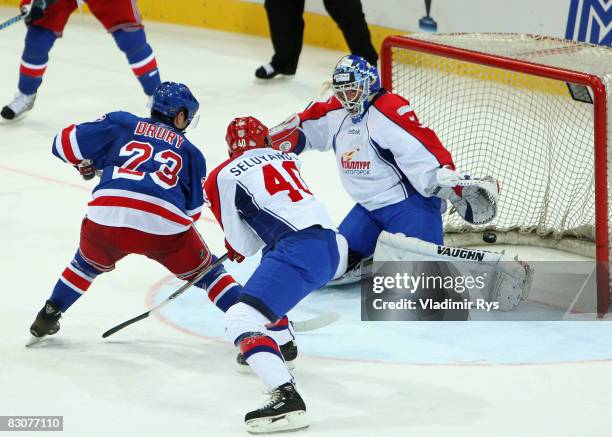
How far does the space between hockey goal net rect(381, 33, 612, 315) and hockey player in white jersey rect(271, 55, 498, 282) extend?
465 mm

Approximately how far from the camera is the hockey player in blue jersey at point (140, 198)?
12.2 feet

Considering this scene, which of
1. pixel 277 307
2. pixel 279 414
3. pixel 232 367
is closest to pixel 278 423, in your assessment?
pixel 279 414

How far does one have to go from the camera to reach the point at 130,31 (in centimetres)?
668

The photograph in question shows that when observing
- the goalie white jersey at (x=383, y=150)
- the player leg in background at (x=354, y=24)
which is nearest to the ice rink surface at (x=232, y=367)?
the goalie white jersey at (x=383, y=150)

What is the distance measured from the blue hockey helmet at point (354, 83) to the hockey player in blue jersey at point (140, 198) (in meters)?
0.64

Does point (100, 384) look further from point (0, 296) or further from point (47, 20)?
point (47, 20)

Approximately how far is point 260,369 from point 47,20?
3.88m

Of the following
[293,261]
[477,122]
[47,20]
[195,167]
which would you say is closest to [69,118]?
[47,20]

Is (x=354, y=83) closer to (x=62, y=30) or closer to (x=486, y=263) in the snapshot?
(x=486, y=263)

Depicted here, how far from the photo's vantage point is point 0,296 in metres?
4.30

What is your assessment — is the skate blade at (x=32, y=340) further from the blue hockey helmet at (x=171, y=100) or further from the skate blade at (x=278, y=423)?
the skate blade at (x=278, y=423)

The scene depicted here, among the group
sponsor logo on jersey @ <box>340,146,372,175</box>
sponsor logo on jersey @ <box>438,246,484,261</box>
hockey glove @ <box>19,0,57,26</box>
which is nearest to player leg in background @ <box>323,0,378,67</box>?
hockey glove @ <box>19,0,57,26</box>

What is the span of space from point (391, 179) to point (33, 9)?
2.88 m

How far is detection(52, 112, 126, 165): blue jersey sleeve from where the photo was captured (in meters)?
3.79
